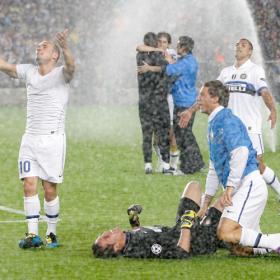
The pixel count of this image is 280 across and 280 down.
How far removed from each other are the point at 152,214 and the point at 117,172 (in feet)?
14.2

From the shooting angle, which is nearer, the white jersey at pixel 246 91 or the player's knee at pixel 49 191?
the player's knee at pixel 49 191

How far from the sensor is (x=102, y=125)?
2761 centimetres

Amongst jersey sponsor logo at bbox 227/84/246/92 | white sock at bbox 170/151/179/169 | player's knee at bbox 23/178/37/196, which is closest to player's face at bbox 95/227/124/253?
player's knee at bbox 23/178/37/196

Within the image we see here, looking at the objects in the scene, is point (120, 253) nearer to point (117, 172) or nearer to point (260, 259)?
point (260, 259)

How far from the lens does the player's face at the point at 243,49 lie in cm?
1363

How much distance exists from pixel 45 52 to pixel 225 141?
2.08 metres

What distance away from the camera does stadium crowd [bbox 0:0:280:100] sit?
3656 cm

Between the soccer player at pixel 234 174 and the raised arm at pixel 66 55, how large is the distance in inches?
50.6

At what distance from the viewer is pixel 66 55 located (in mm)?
11031

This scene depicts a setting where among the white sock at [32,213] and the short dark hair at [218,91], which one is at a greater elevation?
the short dark hair at [218,91]

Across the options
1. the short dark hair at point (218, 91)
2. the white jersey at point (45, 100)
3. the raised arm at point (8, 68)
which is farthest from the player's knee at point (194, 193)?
the raised arm at point (8, 68)

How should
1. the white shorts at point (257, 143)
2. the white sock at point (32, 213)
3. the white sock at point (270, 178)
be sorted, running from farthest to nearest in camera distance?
the white shorts at point (257, 143) → the white sock at point (270, 178) → the white sock at point (32, 213)

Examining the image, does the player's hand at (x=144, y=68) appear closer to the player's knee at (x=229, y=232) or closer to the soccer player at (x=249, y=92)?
the soccer player at (x=249, y=92)

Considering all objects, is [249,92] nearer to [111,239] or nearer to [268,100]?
[268,100]
